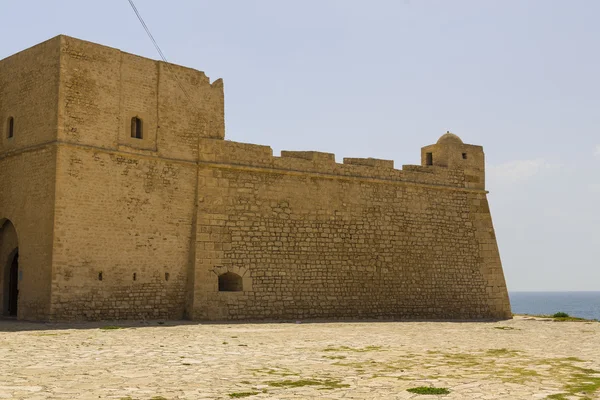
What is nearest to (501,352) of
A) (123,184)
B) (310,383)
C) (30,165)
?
(310,383)

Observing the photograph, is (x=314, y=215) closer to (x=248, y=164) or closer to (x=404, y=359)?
(x=248, y=164)

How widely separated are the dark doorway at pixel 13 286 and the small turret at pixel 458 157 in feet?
44.7

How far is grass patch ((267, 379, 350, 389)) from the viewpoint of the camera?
A: 7242 mm

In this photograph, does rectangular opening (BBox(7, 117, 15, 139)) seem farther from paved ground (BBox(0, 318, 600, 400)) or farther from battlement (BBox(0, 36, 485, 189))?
paved ground (BBox(0, 318, 600, 400))

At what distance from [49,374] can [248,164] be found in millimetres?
11213

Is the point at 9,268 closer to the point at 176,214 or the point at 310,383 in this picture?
the point at 176,214

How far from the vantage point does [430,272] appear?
21.2 meters

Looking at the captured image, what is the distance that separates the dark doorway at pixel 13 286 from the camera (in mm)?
17016

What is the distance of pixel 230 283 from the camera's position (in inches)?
704

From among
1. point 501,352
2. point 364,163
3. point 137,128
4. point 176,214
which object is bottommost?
point 501,352

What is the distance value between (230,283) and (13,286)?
18.9ft

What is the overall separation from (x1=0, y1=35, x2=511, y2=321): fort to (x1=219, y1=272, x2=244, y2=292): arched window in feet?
0.11

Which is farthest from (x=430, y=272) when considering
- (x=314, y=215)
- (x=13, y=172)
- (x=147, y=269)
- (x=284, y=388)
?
(x=284, y=388)

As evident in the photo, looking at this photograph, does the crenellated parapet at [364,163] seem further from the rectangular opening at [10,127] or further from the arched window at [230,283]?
the rectangular opening at [10,127]
